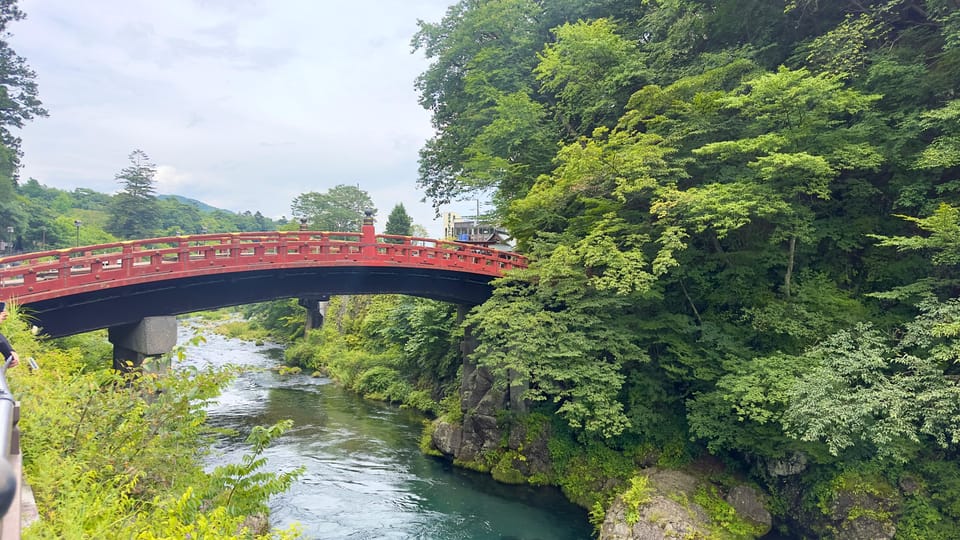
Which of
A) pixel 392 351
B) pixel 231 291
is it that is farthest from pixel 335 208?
pixel 231 291

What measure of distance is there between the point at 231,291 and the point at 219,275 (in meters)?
1.32

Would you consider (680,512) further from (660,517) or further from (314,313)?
(314,313)

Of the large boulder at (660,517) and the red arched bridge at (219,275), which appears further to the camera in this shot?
the red arched bridge at (219,275)

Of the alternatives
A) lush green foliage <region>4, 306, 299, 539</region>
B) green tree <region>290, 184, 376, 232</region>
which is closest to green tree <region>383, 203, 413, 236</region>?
green tree <region>290, 184, 376, 232</region>

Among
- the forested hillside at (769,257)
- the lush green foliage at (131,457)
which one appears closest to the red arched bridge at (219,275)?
the forested hillside at (769,257)

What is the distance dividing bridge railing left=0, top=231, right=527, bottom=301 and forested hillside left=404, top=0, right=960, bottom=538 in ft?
8.32

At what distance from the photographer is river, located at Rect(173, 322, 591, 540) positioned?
42.2 feet

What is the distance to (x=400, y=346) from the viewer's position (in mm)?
27625

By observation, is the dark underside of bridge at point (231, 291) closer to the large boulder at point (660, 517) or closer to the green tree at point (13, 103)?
the large boulder at point (660, 517)

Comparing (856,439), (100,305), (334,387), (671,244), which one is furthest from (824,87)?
(334,387)

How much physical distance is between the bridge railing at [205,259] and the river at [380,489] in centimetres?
414

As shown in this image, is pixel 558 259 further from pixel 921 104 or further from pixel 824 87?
pixel 921 104

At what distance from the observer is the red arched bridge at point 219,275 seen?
11352 mm

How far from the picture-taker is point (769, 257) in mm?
13602
